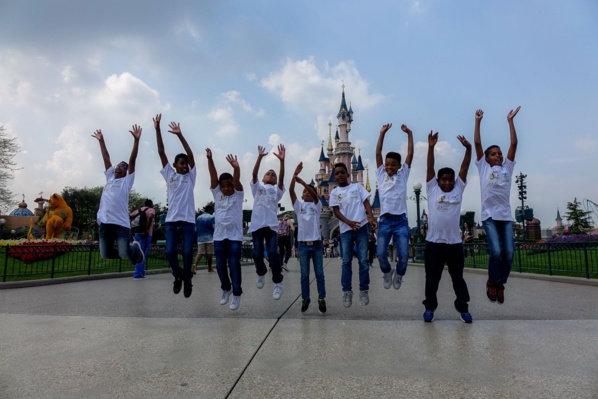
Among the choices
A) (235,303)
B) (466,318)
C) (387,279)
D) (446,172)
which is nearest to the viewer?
(466,318)

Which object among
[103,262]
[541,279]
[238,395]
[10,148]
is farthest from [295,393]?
[10,148]

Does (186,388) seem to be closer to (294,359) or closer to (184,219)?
(294,359)

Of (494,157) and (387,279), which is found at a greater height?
(494,157)

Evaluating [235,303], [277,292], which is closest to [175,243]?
[235,303]

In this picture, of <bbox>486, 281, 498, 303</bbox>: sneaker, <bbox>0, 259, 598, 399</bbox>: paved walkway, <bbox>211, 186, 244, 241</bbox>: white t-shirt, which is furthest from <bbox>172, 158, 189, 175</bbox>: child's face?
<bbox>486, 281, 498, 303</bbox>: sneaker

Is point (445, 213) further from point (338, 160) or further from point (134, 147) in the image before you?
point (338, 160)

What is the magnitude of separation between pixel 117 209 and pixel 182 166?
1.22m

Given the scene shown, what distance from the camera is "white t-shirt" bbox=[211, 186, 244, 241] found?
573 centimetres

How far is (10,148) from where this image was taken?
128ft

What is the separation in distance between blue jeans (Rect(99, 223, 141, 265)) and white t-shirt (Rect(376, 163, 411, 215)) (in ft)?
13.2

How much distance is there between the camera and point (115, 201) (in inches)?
240

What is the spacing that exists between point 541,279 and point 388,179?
753 cm

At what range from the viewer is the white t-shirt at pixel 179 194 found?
5809mm

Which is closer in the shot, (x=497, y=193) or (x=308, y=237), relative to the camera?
(x=497, y=193)
